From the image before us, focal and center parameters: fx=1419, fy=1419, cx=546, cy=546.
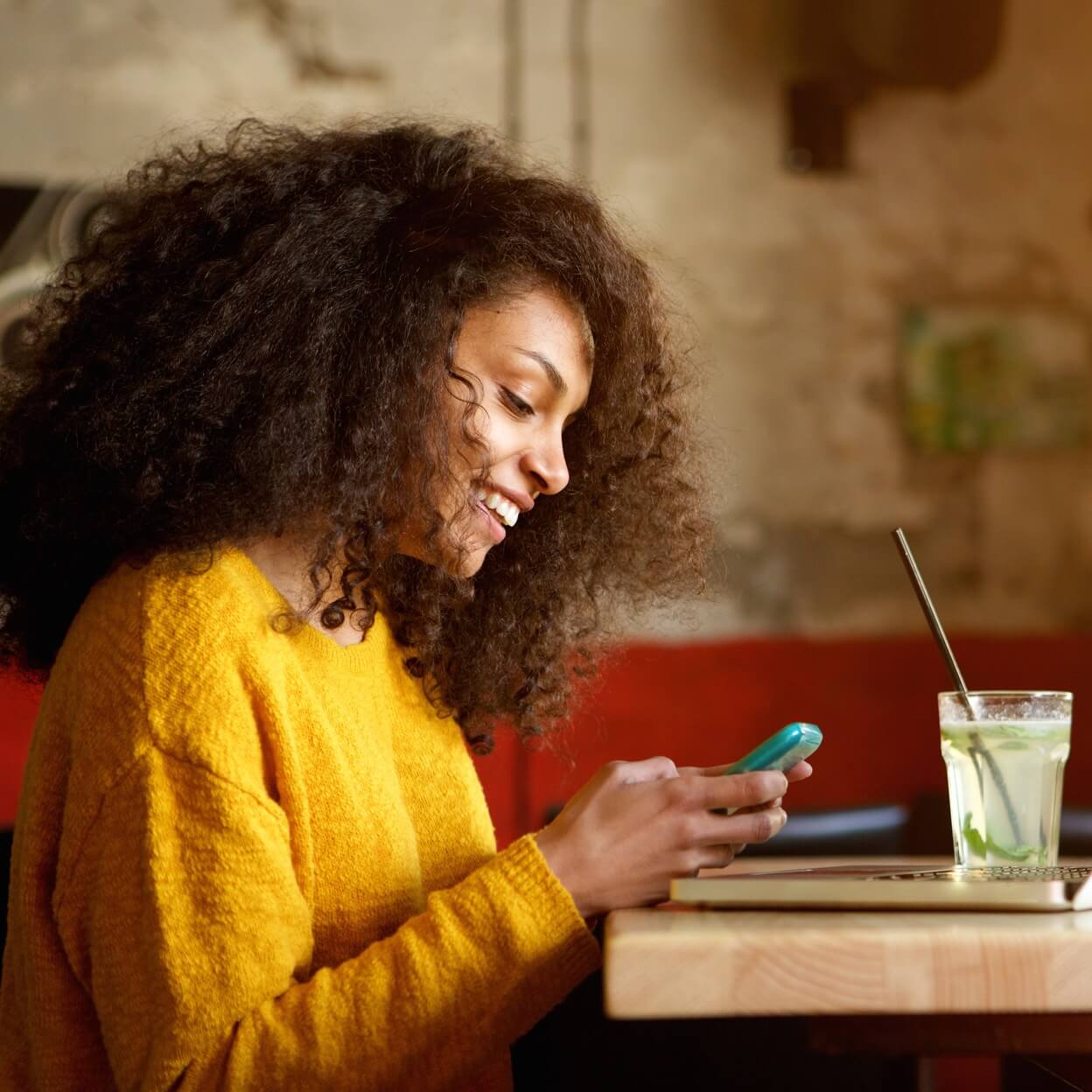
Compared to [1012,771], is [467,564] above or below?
above

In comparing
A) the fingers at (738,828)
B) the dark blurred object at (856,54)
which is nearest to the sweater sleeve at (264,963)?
the fingers at (738,828)

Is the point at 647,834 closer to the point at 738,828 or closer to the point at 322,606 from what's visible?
the point at 738,828

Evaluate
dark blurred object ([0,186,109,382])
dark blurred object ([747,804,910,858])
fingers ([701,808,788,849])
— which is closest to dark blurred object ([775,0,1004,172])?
dark blurred object ([0,186,109,382])

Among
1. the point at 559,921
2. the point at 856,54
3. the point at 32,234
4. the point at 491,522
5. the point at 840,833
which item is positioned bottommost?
the point at 840,833

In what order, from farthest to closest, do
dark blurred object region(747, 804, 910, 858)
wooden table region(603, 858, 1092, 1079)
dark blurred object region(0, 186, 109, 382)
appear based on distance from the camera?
dark blurred object region(0, 186, 109, 382) < dark blurred object region(747, 804, 910, 858) < wooden table region(603, 858, 1092, 1079)

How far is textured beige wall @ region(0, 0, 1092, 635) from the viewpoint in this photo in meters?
2.78

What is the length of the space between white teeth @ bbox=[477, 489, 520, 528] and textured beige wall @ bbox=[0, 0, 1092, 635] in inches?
61.7

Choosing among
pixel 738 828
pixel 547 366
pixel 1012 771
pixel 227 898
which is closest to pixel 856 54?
pixel 547 366

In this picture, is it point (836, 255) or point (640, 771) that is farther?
point (836, 255)

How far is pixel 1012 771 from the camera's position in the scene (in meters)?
0.98

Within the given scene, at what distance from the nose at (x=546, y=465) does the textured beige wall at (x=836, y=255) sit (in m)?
1.58

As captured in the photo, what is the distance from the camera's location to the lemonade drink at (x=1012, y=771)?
980 millimetres

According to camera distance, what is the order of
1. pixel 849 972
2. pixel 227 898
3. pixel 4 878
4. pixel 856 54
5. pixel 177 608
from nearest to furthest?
pixel 849 972 → pixel 227 898 → pixel 177 608 → pixel 4 878 → pixel 856 54

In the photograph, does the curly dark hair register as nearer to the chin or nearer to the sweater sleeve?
the chin
